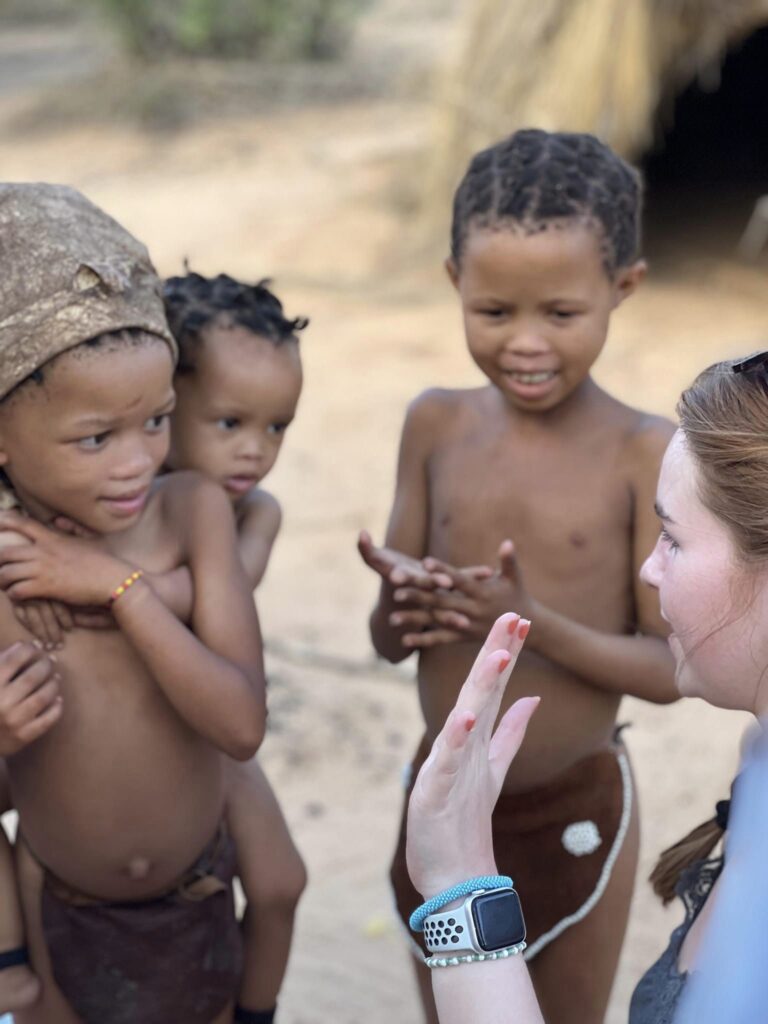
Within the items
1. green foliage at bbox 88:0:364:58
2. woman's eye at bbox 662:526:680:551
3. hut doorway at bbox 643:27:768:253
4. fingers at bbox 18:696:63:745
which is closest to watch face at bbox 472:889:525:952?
woman's eye at bbox 662:526:680:551

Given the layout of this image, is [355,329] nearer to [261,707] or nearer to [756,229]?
[756,229]

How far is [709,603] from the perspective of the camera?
1613mm

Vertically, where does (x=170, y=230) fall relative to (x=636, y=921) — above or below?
above

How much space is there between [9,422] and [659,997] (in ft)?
4.32

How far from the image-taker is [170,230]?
37.7ft

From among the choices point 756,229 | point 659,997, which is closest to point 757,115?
point 756,229

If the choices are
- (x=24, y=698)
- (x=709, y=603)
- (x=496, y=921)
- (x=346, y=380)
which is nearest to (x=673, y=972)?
(x=496, y=921)

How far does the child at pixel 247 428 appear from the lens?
2.51 meters

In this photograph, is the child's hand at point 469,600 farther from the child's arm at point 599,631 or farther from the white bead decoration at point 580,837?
the white bead decoration at point 580,837

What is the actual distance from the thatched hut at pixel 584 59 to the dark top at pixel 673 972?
6964 millimetres

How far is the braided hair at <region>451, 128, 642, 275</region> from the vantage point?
7.97 feet

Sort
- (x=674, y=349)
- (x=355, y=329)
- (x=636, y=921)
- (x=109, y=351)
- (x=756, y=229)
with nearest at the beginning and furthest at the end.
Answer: (x=109, y=351)
(x=636, y=921)
(x=674, y=349)
(x=355, y=329)
(x=756, y=229)

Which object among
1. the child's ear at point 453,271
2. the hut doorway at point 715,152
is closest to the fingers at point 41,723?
the child's ear at point 453,271

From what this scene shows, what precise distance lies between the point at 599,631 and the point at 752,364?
92 cm
